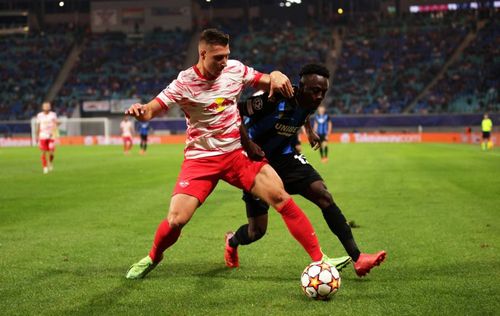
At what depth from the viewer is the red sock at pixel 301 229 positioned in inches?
240

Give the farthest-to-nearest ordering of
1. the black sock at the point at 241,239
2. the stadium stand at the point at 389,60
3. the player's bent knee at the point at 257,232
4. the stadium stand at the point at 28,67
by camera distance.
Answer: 1. the stadium stand at the point at 28,67
2. the stadium stand at the point at 389,60
3. the black sock at the point at 241,239
4. the player's bent knee at the point at 257,232

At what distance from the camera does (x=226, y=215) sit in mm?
11617

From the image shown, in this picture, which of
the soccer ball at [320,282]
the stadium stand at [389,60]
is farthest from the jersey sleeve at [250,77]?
the stadium stand at [389,60]

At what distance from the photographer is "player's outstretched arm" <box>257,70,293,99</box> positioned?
6.04m

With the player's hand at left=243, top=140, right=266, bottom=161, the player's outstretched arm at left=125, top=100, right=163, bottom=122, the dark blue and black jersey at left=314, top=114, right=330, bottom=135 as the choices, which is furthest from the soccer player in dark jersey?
the dark blue and black jersey at left=314, top=114, right=330, bottom=135

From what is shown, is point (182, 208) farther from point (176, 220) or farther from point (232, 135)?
point (232, 135)

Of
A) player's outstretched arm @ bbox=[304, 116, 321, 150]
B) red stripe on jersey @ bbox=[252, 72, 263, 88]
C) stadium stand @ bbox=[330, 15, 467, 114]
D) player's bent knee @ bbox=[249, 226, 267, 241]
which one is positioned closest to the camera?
red stripe on jersey @ bbox=[252, 72, 263, 88]

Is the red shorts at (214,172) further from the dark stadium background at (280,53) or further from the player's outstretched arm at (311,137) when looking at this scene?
the dark stadium background at (280,53)

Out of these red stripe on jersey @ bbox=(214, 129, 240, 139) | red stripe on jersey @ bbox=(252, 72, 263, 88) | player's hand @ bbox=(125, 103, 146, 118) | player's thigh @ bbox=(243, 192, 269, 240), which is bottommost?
player's thigh @ bbox=(243, 192, 269, 240)

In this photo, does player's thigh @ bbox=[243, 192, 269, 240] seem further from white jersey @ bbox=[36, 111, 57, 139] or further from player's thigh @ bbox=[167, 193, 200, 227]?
white jersey @ bbox=[36, 111, 57, 139]

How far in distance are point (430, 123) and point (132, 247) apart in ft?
144

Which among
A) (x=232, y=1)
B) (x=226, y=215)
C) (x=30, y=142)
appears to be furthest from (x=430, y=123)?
(x=226, y=215)

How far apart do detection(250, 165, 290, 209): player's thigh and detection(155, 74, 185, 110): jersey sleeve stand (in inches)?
39.9

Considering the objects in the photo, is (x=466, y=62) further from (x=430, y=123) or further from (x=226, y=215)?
(x=226, y=215)
